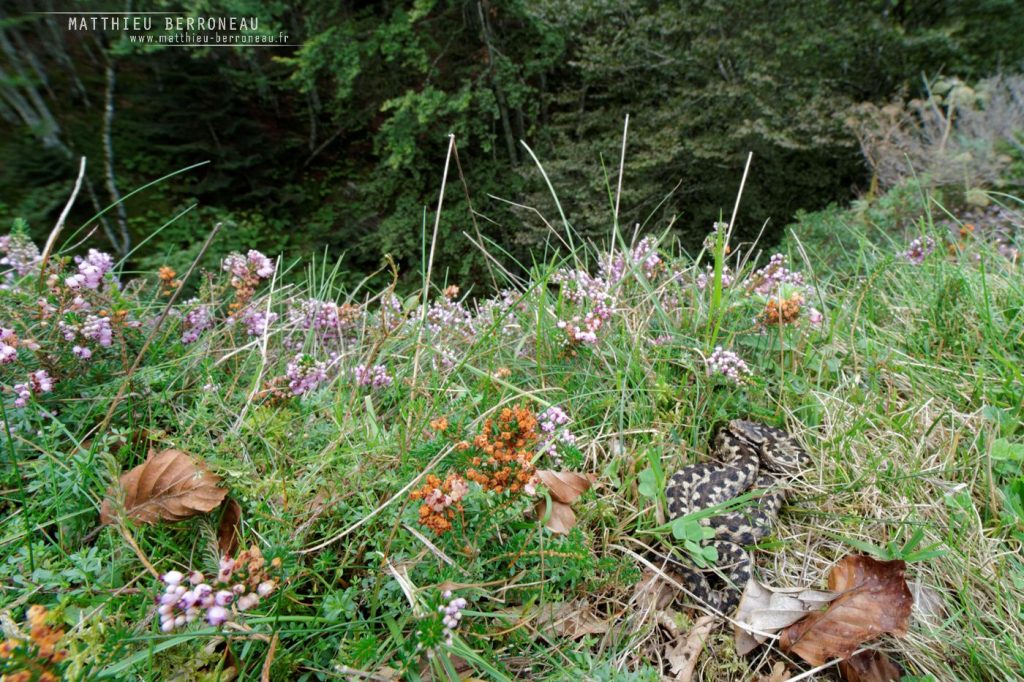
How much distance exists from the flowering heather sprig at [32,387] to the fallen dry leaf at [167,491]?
45 cm

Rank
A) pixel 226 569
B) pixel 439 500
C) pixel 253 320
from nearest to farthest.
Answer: pixel 226 569
pixel 439 500
pixel 253 320

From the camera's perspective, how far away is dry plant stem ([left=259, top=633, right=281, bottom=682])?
1146 millimetres

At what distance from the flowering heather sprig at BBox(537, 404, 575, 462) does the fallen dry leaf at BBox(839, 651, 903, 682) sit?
0.87 metres

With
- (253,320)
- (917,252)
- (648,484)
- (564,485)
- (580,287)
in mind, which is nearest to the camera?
(564,485)

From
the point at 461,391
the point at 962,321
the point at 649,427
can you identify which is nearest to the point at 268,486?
the point at 461,391

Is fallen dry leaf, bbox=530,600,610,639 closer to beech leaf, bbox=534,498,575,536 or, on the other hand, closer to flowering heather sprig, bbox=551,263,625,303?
beech leaf, bbox=534,498,575,536

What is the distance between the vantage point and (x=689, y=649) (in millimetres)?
1479

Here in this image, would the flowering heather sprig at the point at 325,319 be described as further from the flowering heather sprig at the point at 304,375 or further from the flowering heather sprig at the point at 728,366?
the flowering heather sprig at the point at 728,366

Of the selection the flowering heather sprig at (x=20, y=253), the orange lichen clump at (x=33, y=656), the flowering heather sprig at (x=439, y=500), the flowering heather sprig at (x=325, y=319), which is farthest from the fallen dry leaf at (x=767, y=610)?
the flowering heather sprig at (x=20, y=253)

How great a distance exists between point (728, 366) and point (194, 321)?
2117 mm

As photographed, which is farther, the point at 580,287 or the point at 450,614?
the point at 580,287

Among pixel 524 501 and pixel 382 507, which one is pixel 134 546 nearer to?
pixel 382 507

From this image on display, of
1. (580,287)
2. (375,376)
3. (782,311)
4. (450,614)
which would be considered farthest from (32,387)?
(782,311)

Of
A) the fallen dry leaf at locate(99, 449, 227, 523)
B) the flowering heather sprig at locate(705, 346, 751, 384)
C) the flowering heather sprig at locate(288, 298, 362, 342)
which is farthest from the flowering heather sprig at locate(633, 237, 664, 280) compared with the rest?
the fallen dry leaf at locate(99, 449, 227, 523)
